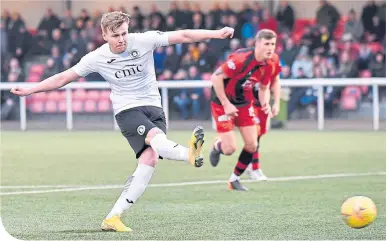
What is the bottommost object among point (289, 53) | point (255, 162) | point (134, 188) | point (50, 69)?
point (255, 162)

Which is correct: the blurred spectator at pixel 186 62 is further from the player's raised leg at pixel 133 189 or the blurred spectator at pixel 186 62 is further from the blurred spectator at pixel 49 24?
the player's raised leg at pixel 133 189

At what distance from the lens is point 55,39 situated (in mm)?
27172

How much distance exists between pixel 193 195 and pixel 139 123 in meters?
2.51

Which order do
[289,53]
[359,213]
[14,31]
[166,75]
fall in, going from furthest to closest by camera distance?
[14,31], [289,53], [166,75], [359,213]

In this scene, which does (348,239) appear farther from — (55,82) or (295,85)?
(295,85)

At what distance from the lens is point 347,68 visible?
2450 cm

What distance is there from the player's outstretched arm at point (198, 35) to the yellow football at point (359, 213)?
170 cm

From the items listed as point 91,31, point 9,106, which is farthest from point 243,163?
point 91,31

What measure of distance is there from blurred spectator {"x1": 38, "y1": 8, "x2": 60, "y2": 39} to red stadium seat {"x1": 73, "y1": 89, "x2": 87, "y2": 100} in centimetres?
345

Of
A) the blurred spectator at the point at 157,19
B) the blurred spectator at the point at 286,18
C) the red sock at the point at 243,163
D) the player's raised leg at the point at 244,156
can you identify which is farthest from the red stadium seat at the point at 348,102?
the red sock at the point at 243,163

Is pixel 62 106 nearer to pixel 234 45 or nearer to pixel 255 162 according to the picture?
pixel 234 45

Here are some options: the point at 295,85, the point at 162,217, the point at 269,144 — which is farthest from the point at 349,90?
the point at 162,217

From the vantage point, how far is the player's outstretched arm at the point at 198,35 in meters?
8.34

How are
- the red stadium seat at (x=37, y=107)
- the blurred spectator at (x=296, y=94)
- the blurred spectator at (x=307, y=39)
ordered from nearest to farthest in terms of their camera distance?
the blurred spectator at (x=296, y=94), the red stadium seat at (x=37, y=107), the blurred spectator at (x=307, y=39)
